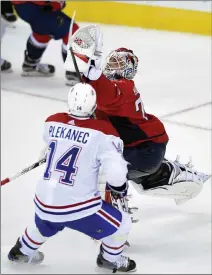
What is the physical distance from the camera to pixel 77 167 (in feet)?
7.35

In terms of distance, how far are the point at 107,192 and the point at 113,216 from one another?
0.21m

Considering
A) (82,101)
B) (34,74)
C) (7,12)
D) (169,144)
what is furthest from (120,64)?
(7,12)

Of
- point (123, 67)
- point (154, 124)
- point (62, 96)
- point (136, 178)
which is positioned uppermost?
point (123, 67)

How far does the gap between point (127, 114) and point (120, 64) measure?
153 mm

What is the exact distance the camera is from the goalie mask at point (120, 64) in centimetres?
259

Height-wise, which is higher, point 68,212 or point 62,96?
point 68,212

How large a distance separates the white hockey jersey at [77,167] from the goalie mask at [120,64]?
35 centimetres

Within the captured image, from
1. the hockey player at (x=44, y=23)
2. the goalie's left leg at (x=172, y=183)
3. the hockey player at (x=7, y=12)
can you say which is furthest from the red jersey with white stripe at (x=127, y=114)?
the hockey player at (x=7, y=12)

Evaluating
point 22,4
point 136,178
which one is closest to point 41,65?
point 22,4

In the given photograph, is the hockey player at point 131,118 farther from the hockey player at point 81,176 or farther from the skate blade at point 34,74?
the skate blade at point 34,74

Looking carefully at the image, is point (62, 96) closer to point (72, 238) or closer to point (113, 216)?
point (72, 238)

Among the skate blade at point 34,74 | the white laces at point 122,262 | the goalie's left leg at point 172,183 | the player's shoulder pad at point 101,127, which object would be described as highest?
the player's shoulder pad at point 101,127

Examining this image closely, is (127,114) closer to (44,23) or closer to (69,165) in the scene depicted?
(69,165)

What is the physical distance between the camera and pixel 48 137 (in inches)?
91.6
